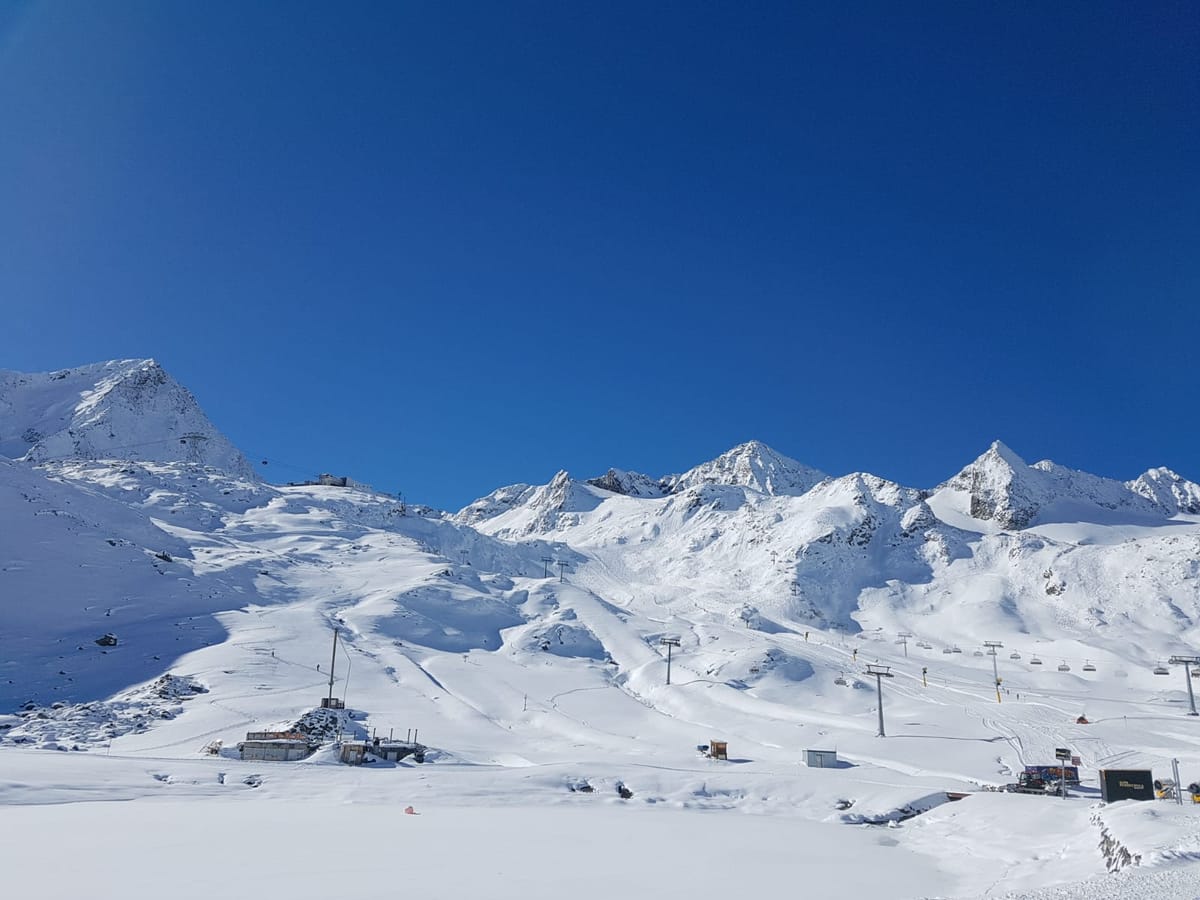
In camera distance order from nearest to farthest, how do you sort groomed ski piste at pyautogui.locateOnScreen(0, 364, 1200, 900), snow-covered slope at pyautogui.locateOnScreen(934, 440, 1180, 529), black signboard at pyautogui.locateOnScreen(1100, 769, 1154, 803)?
1. groomed ski piste at pyautogui.locateOnScreen(0, 364, 1200, 900)
2. black signboard at pyautogui.locateOnScreen(1100, 769, 1154, 803)
3. snow-covered slope at pyautogui.locateOnScreen(934, 440, 1180, 529)

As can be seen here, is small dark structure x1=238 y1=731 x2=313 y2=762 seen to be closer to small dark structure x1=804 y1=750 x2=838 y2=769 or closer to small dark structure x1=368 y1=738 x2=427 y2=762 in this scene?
small dark structure x1=368 y1=738 x2=427 y2=762

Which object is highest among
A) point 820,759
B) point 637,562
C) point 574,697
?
point 637,562

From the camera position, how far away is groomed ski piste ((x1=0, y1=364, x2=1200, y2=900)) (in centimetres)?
1878

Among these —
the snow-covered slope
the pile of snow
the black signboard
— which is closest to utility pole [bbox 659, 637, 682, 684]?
the pile of snow

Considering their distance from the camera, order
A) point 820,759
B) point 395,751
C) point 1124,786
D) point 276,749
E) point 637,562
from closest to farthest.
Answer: point 1124,786 < point 276,749 < point 395,751 < point 820,759 < point 637,562

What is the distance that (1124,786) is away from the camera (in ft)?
90.7

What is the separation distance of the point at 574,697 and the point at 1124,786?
45482 mm

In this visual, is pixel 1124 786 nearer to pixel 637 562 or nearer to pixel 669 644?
pixel 669 644

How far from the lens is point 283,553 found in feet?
368

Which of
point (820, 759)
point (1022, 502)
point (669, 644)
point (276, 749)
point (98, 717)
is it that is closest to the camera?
point (276, 749)

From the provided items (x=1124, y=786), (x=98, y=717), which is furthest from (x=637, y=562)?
(x=1124, y=786)

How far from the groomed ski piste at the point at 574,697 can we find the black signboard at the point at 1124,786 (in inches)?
71.2

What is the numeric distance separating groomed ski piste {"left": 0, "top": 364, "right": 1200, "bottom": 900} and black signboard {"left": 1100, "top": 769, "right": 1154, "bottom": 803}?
1.81 meters

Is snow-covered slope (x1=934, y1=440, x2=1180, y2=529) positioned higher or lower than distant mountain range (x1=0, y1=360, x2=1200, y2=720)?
higher
